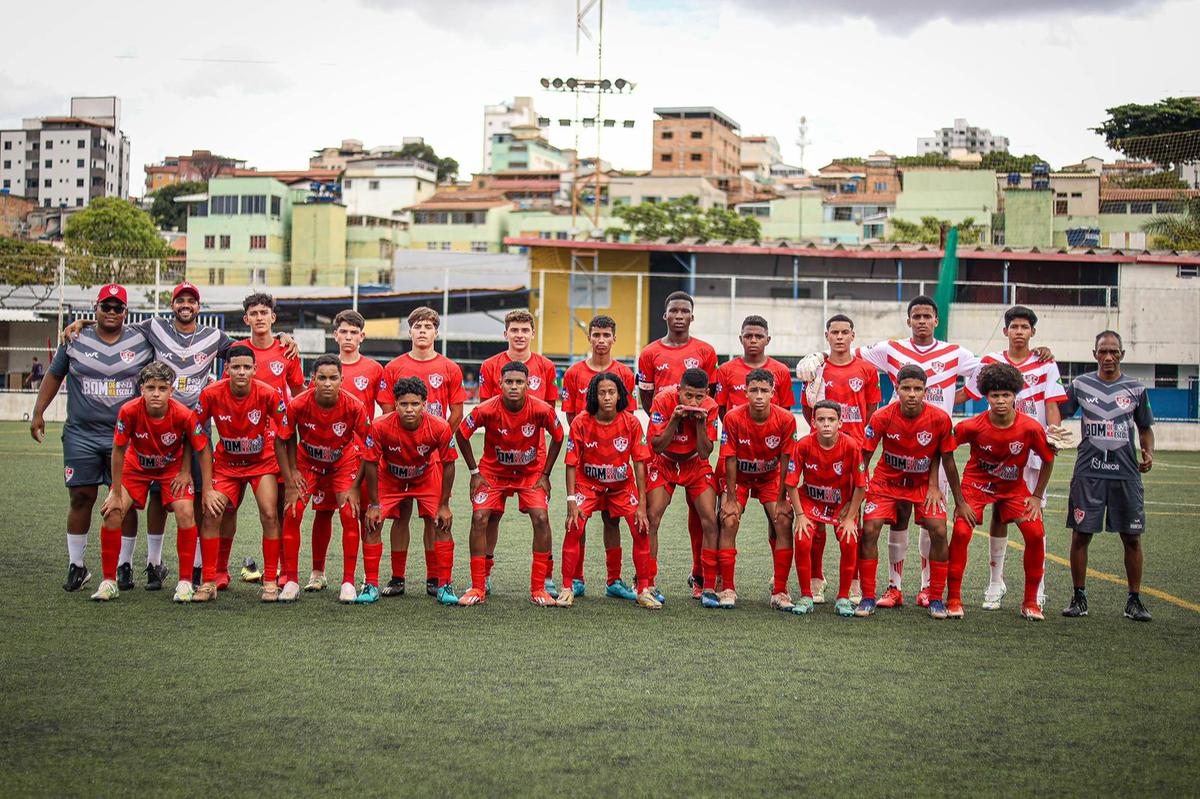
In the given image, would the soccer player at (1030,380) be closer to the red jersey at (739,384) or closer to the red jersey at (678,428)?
the red jersey at (739,384)

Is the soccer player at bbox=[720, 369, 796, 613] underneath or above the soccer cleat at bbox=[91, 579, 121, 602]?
above

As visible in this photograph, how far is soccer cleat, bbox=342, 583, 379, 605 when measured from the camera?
25.2ft

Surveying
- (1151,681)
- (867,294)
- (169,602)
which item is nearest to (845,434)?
(1151,681)

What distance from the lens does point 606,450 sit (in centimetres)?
796

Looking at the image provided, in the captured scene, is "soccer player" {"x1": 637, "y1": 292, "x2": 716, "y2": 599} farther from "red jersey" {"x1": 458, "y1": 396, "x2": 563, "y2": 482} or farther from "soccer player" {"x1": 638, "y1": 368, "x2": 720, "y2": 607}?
"red jersey" {"x1": 458, "y1": 396, "x2": 563, "y2": 482}

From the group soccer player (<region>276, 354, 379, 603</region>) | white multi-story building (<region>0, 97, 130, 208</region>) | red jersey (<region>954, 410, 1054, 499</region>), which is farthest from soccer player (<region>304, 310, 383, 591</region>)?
white multi-story building (<region>0, 97, 130, 208</region>)

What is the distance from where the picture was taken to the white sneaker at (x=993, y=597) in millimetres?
7963

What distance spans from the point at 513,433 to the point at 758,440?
158 cm

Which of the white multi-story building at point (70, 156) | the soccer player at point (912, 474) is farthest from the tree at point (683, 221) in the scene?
the white multi-story building at point (70, 156)

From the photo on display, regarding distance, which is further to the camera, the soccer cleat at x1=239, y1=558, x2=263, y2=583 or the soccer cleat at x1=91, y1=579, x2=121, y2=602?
the soccer cleat at x1=239, y1=558, x2=263, y2=583

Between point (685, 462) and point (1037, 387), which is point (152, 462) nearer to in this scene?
point (685, 462)

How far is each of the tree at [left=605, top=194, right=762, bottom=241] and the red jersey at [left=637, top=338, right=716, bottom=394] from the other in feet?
146

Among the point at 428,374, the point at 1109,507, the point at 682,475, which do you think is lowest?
the point at 1109,507

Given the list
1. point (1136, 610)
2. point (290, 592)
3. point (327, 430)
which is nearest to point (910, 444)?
point (1136, 610)
